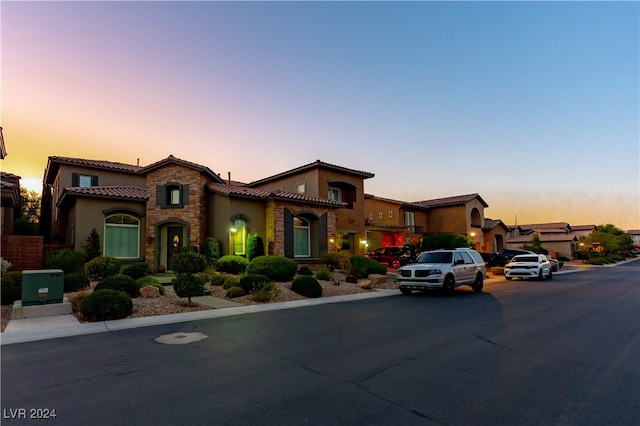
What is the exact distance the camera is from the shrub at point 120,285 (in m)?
12.3

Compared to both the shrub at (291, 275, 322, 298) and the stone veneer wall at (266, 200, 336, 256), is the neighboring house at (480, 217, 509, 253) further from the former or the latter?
the shrub at (291, 275, 322, 298)

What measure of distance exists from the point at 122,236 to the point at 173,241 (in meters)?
2.74

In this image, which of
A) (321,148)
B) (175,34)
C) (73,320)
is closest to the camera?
(73,320)

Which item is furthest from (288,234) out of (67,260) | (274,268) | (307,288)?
(67,260)

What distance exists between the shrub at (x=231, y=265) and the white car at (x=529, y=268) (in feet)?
58.0

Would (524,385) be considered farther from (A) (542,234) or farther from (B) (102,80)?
(A) (542,234)

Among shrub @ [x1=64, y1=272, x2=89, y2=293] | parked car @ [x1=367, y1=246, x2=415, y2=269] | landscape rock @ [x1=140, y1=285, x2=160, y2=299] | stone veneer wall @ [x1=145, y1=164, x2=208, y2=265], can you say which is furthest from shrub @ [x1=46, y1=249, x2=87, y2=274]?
parked car @ [x1=367, y1=246, x2=415, y2=269]

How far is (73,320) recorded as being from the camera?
9898 millimetres

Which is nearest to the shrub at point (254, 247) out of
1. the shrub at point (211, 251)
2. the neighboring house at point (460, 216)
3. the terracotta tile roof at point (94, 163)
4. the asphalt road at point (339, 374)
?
the shrub at point (211, 251)

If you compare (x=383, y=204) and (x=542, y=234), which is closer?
(x=383, y=204)

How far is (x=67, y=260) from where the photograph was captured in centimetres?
1680

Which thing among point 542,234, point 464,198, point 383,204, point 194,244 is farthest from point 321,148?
point 542,234

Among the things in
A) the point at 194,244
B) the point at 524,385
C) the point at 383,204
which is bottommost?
the point at 524,385

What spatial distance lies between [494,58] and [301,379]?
19.5 metres
